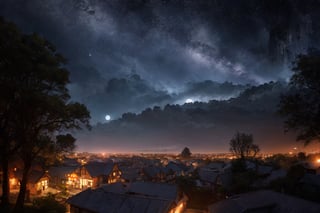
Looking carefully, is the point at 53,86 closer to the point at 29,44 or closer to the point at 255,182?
the point at 29,44

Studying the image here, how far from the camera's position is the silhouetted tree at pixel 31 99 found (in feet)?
51.0

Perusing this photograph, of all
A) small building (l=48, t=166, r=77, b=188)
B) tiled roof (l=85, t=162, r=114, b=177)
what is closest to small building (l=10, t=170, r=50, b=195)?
small building (l=48, t=166, r=77, b=188)

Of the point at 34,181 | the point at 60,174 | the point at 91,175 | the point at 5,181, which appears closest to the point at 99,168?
the point at 91,175

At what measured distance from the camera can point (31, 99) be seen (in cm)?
1666

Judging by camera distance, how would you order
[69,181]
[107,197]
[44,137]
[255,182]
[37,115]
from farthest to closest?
[69,181]
[255,182]
[107,197]
[44,137]
[37,115]

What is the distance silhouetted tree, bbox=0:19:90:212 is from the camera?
15.5 meters

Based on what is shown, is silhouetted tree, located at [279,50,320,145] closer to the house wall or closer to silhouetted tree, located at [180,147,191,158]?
the house wall

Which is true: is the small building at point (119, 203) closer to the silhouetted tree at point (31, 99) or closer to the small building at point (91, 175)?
the silhouetted tree at point (31, 99)

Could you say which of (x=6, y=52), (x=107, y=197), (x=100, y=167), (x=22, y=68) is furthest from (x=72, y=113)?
(x=100, y=167)

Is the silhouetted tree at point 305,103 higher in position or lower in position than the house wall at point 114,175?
higher

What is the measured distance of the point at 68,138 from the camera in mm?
21156

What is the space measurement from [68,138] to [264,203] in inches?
938

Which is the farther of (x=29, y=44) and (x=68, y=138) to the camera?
(x=68, y=138)

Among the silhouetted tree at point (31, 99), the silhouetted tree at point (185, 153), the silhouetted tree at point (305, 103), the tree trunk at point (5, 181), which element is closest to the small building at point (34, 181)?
the tree trunk at point (5, 181)
